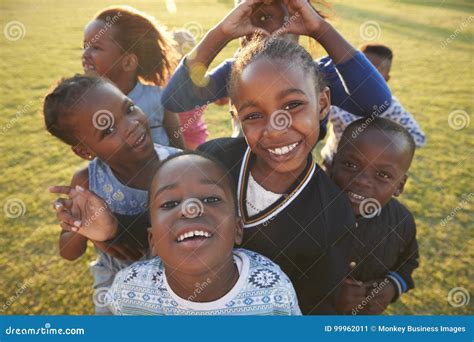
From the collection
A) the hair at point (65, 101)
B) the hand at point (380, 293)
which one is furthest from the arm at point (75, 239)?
the hand at point (380, 293)

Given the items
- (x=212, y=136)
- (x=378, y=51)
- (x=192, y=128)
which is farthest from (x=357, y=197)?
(x=212, y=136)

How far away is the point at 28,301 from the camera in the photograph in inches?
81.9

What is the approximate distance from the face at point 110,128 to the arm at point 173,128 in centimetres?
46

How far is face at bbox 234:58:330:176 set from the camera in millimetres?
1213

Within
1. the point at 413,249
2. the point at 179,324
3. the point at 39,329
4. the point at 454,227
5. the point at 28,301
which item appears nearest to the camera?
the point at 179,324

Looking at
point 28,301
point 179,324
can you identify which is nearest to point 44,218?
point 28,301

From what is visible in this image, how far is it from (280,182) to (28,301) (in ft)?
4.75

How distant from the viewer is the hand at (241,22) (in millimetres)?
1387

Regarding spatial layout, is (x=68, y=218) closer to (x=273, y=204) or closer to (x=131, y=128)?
(x=131, y=128)

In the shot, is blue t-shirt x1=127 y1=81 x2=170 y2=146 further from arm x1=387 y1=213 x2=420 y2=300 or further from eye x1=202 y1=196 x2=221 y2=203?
arm x1=387 y1=213 x2=420 y2=300

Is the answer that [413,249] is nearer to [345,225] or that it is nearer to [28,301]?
[345,225]

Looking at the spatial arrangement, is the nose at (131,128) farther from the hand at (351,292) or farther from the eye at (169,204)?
the hand at (351,292)

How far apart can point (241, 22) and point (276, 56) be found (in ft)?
0.85

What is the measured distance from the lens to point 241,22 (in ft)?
4.65
